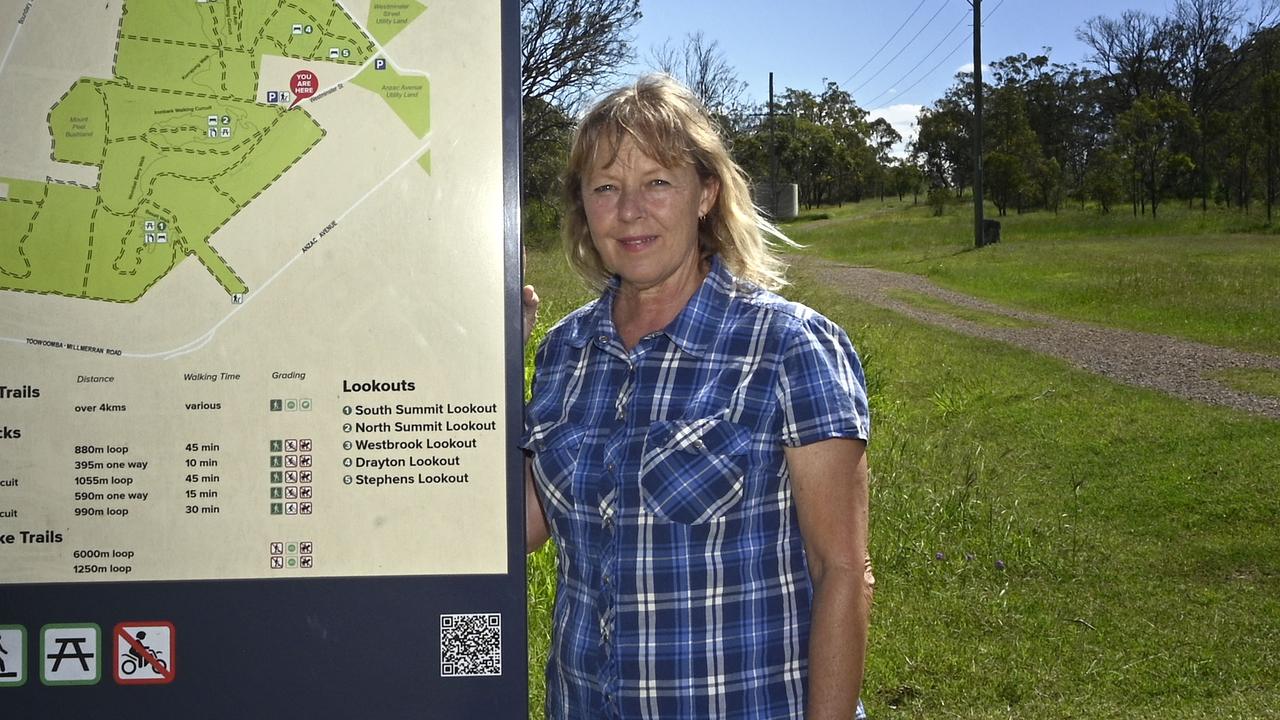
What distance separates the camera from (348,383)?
2.02 metres

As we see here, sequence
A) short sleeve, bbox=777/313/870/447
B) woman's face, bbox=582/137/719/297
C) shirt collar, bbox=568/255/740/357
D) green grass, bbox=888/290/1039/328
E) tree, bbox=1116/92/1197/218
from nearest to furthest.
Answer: short sleeve, bbox=777/313/870/447 < shirt collar, bbox=568/255/740/357 < woman's face, bbox=582/137/719/297 < green grass, bbox=888/290/1039/328 < tree, bbox=1116/92/1197/218

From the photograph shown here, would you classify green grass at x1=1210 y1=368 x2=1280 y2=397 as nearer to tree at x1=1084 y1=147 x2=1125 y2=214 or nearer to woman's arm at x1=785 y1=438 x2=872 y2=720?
woman's arm at x1=785 y1=438 x2=872 y2=720

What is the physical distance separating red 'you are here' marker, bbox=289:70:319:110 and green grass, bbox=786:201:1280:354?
1304cm

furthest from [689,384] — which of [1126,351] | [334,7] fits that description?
[1126,351]

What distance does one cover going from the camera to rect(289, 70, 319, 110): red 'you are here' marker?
204cm

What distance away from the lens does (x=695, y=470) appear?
6.33ft

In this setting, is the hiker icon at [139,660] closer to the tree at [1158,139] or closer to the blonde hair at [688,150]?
the blonde hair at [688,150]

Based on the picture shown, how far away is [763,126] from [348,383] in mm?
56109

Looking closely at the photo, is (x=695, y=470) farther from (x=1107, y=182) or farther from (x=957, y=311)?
(x=1107, y=182)

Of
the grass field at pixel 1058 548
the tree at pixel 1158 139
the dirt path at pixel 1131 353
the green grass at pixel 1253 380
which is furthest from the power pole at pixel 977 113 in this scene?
the green grass at pixel 1253 380

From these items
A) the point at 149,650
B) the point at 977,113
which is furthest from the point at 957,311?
the point at 149,650

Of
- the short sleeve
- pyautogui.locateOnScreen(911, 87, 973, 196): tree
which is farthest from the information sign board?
pyautogui.locateOnScreen(911, 87, 973, 196): tree

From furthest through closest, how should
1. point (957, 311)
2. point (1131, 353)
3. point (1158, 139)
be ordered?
1. point (1158, 139)
2. point (957, 311)
3. point (1131, 353)

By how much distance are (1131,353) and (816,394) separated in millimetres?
12443
